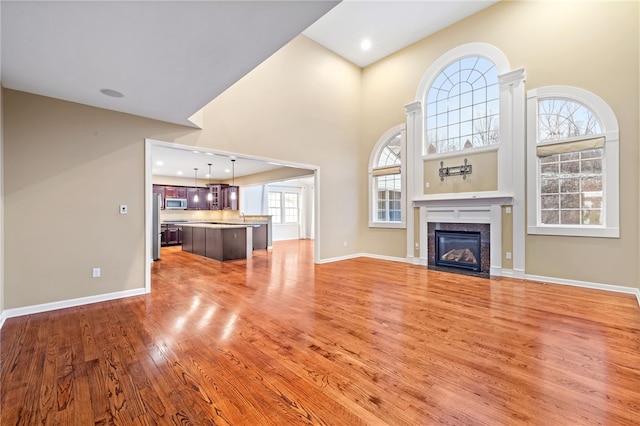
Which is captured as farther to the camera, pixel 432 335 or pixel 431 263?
pixel 431 263

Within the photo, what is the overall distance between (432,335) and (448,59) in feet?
18.9

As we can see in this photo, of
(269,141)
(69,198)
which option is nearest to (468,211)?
(269,141)

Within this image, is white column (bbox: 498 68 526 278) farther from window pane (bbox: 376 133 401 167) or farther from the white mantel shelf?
window pane (bbox: 376 133 401 167)

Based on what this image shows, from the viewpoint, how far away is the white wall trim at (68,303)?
3.10 meters

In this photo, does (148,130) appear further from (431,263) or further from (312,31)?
(431,263)

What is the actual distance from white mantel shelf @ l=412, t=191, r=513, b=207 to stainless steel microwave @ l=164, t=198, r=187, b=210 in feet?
28.4

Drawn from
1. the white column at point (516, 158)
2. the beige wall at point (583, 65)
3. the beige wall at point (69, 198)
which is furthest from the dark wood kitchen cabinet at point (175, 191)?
the white column at point (516, 158)

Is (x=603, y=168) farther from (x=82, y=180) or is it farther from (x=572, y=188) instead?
(x=82, y=180)

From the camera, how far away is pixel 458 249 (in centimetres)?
565

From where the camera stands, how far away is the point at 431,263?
5.91m

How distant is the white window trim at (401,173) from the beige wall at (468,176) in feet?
1.74

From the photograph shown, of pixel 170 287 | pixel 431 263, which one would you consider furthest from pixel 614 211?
pixel 170 287

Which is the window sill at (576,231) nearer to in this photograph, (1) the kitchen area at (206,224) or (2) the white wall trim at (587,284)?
(2) the white wall trim at (587,284)

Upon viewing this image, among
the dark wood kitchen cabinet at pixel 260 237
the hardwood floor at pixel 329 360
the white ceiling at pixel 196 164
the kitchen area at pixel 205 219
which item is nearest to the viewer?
the hardwood floor at pixel 329 360
